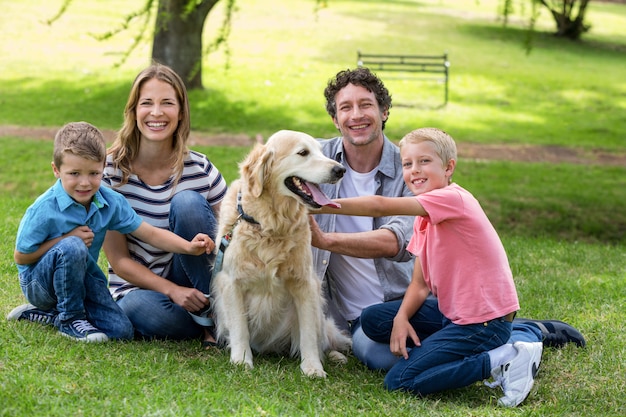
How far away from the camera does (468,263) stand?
3.99 metres

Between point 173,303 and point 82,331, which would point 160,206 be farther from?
point 82,331

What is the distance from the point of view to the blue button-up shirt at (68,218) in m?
4.25

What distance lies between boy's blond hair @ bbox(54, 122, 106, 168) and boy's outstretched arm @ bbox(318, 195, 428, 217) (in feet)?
4.23

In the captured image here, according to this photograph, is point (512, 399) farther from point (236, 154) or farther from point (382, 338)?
point (236, 154)

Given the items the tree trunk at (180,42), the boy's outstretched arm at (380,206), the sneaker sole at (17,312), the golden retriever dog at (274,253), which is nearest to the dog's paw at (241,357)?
the golden retriever dog at (274,253)

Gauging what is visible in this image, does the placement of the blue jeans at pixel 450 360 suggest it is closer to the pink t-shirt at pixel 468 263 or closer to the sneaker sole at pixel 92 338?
the pink t-shirt at pixel 468 263

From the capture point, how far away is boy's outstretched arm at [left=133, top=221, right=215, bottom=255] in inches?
174

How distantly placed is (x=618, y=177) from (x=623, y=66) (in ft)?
46.7

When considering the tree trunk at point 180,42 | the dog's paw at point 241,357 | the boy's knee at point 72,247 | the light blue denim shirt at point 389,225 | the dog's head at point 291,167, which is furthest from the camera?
the tree trunk at point 180,42

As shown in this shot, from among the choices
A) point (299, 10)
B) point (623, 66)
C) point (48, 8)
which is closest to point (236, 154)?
point (48, 8)

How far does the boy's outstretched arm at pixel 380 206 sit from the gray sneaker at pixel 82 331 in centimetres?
149

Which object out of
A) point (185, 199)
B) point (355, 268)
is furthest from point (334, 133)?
point (185, 199)

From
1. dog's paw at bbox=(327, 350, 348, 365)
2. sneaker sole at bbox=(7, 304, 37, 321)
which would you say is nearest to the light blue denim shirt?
dog's paw at bbox=(327, 350, 348, 365)

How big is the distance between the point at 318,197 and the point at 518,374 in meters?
1.36
